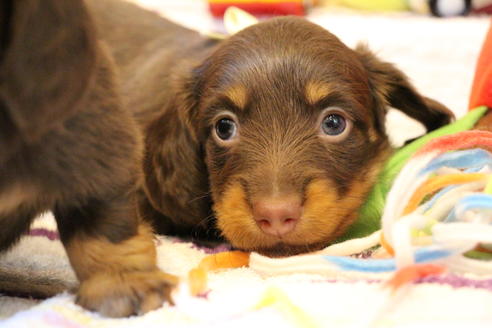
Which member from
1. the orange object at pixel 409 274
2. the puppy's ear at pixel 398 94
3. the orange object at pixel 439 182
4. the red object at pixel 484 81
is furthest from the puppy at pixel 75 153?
the red object at pixel 484 81

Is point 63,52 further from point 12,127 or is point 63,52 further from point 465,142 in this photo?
point 465,142

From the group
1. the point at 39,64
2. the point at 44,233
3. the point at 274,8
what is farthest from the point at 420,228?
the point at 274,8

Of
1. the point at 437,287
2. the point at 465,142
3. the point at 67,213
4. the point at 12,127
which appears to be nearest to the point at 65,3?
the point at 12,127

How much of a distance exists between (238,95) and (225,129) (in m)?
0.15

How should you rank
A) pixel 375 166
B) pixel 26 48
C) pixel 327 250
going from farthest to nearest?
1. pixel 375 166
2. pixel 327 250
3. pixel 26 48

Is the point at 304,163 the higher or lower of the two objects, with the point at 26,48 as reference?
lower

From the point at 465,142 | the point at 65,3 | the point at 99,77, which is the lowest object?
the point at 465,142

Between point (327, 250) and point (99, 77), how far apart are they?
842 mm

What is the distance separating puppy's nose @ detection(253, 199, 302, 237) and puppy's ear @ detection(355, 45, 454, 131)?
82 centimetres

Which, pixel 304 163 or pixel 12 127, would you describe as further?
pixel 304 163

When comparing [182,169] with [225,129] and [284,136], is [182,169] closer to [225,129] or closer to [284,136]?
[225,129]

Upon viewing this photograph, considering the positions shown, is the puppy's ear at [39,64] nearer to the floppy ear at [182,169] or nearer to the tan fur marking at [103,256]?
the tan fur marking at [103,256]

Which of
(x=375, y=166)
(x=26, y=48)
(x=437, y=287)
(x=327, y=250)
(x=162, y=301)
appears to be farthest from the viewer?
(x=375, y=166)

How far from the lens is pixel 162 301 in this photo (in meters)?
1.99
